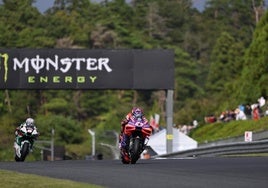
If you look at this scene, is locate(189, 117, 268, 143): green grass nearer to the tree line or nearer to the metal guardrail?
the tree line

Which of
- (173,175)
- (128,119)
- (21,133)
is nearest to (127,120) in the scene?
(128,119)

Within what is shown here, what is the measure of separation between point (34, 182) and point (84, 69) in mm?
30109

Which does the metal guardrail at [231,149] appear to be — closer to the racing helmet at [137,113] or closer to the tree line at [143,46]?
the racing helmet at [137,113]

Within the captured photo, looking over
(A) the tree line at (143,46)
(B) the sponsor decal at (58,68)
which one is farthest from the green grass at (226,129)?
(B) the sponsor decal at (58,68)

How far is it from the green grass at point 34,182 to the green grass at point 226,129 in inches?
983

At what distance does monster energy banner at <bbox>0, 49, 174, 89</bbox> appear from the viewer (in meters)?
47.2

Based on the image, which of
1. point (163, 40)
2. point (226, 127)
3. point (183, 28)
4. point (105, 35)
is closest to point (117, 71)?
point (226, 127)

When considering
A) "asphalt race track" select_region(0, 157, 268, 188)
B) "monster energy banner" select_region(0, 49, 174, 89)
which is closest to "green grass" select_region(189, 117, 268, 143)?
"monster energy banner" select_region(0, 49, 174, 89)

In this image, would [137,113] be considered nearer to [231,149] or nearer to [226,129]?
[231,149]

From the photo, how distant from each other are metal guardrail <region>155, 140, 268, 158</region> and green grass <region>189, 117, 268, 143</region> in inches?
304

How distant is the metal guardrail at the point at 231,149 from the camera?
31094mm

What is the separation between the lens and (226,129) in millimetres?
52562

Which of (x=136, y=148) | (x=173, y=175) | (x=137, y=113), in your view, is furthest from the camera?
(x=137, y=113)

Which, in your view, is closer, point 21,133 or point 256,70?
point 21,133
